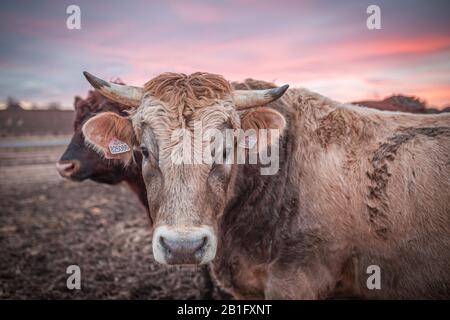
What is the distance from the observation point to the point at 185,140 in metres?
2.79

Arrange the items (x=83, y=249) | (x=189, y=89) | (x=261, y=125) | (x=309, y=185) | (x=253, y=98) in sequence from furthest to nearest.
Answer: (x=83, y=249)
(x=309, y=185)
(x=261, y=125)
(x=253, y=98)
(x=189, y=89)

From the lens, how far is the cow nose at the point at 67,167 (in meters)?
5.34

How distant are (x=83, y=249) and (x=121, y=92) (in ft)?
13.5

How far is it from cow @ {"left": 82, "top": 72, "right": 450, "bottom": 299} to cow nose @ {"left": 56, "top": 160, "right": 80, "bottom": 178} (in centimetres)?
201

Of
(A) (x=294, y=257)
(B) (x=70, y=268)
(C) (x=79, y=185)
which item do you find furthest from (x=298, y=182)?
(C) (x=79, y=185)

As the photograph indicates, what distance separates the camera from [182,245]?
2494 mm

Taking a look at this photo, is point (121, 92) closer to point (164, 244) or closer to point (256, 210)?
point (164, 244)

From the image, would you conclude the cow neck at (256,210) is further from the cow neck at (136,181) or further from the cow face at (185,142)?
the cow neck at (136,181)

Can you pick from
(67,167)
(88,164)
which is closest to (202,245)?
(88,164)

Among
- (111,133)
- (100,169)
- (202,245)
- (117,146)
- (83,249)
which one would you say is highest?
(111,133)

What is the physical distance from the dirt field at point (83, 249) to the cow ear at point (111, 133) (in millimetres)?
2411

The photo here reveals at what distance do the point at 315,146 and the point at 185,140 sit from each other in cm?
139

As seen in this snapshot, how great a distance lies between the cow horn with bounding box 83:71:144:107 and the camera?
3226 millimetres

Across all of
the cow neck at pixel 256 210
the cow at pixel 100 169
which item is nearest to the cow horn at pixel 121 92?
the cow neck at pixel 256 210
